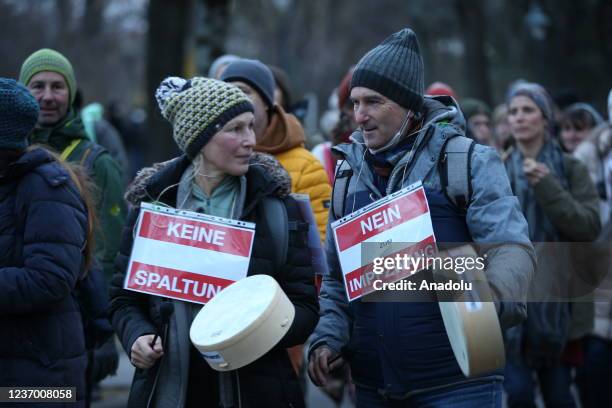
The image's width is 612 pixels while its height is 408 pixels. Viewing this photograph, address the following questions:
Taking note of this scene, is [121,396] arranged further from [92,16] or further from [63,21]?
[92,16]

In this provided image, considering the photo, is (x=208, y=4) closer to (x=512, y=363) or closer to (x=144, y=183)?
(x=512, y=363)

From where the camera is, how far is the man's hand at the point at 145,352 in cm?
388

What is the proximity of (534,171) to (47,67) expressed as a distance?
2789 mm

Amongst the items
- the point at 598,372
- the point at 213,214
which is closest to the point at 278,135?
the point at 213,214

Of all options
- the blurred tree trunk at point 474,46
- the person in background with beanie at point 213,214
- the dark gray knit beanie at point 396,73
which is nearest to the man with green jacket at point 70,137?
the person in background with beanie at point 213,214

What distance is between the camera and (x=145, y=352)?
12.7 feet

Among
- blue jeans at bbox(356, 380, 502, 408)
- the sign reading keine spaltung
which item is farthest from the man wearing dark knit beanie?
the sign reading keine spaltung

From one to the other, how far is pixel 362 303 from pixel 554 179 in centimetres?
237

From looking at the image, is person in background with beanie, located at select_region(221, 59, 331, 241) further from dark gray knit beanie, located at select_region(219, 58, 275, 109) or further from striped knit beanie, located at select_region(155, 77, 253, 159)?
striped knit beanie, located at select_region(155, 77, 253, 159)

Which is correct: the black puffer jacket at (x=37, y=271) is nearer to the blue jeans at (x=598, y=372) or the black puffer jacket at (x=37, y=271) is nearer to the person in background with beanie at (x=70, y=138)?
the person in background with beanie at (x=70, y=138)

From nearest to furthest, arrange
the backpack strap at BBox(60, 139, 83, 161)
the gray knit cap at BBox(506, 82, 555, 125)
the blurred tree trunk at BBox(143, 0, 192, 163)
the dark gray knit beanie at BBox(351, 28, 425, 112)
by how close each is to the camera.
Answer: the dark gray knit beanie at BBox(351, 28, 425, 112)
the backpack strap at BBox(60, 139, 83, 161)
the gray knit cap at BBox(506, 82, 555, 125)
the blurred tree trunk at BBox(143, 0, 192, 163)

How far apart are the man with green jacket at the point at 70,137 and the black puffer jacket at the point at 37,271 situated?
1.56 m

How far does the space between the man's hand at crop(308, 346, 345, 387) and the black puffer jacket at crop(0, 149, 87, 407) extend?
0.93 m

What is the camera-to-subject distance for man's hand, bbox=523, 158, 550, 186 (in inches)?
236
